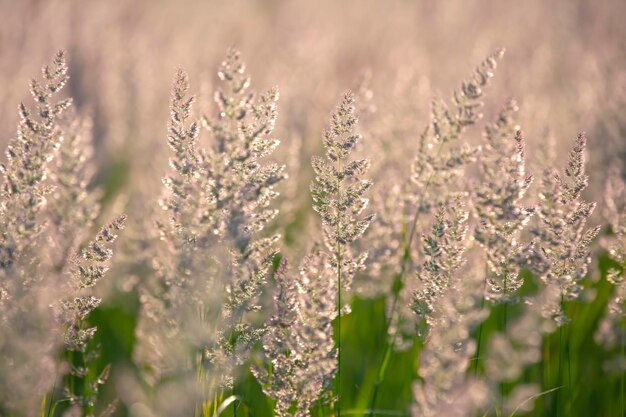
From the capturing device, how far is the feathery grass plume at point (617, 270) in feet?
7.75

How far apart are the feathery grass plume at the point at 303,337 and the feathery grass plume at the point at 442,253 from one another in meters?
0.37

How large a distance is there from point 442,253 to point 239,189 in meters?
0.67

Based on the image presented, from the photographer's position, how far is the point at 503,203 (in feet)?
7.01

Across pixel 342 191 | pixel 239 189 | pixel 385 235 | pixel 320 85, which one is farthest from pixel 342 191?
pixel 320 85

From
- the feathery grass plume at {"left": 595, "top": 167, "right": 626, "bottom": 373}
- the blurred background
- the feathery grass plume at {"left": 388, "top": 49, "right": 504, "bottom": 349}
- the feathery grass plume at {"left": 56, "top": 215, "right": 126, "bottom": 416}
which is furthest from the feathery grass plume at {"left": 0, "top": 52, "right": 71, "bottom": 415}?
the feathery grass plume at {"left": 595, "top": 167, "right": 626, "bottom": 373}

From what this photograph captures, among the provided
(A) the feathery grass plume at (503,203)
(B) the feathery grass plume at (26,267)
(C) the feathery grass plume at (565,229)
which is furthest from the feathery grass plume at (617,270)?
(B) the feathery grass plume at (26,267)

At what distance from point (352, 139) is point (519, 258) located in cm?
69

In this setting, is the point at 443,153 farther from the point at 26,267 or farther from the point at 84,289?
the point at 26,267

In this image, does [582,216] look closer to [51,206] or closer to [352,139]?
[352,139]

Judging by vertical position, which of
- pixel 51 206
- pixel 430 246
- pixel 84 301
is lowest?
pixel 84 301

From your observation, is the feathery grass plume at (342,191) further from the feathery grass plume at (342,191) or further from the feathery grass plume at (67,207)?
Result: the feathery grass plume at (67,207)

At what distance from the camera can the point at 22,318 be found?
176 cm

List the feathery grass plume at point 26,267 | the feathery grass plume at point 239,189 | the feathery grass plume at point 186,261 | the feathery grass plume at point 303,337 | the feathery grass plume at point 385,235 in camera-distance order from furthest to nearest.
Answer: the feathery grass plume at point 385,235
the feathery grass plume at point 239,189
the feathery grass plume at point 303,337
the feathery grass plume at point 186,261
the feathery grass plume at point 26,267

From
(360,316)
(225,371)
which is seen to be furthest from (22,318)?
(360,316)
